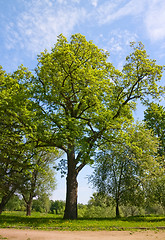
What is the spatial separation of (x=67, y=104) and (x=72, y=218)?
11.1 m

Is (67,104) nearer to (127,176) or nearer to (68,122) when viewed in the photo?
(68,122)

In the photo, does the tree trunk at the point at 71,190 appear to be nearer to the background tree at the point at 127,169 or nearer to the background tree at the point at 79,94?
the background tree at the point at 79,94

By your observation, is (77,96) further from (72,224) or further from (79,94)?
(72,224)

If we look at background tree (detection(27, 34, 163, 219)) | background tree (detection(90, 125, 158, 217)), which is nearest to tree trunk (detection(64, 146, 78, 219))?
background tree (detection(27, 34, 163, 219))

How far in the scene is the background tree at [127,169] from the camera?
23.5 metres

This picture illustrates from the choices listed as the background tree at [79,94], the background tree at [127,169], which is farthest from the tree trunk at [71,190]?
the background tree at [127,169]

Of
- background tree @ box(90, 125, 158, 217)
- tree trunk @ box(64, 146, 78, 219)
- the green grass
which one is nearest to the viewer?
the green grass

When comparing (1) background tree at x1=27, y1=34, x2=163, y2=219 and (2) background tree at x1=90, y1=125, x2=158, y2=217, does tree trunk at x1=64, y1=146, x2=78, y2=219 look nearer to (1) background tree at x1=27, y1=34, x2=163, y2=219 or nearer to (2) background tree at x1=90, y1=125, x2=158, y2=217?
(1) background tree at x1=27, y1=34, x2=163, y2=219

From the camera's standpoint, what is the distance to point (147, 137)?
26000 mm

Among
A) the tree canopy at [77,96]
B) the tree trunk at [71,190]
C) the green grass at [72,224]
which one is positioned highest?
the tree canopy at [77,96]

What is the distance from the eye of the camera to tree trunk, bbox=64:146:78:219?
1886cm

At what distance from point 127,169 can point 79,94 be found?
11782 mm

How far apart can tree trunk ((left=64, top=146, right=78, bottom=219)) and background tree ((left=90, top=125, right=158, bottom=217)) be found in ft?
16.4

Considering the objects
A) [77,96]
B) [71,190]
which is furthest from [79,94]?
[71,190]
